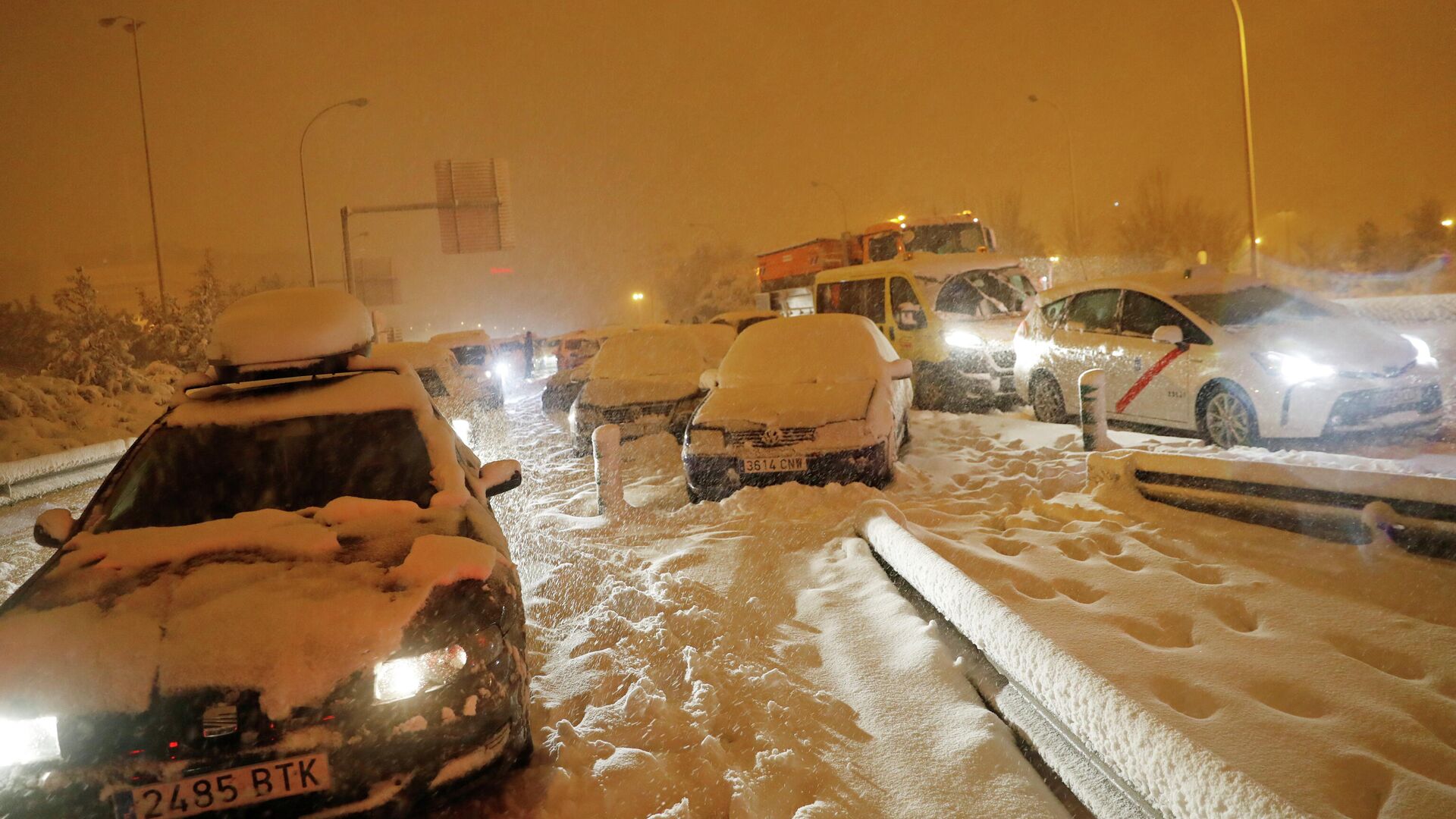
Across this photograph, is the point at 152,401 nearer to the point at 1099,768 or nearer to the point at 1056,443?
the point at 1056,443

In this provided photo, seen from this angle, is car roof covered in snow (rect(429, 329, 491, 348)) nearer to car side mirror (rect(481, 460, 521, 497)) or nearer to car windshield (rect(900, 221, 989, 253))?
car windshield (rect(900, 221, 989, 253))

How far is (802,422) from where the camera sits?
733cm

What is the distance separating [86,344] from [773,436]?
94.7 ft

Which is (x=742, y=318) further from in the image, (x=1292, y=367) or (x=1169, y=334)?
(x=1292, y=367)

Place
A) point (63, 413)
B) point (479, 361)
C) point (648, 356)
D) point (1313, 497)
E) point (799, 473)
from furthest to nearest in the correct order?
point (63, 413) < point (479, 361) < point (648, 356) < point (799, 473) < point (1313, 497)

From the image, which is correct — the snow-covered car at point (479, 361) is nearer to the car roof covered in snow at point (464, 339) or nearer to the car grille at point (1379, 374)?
the car roof covered in snow at point (464, 339)

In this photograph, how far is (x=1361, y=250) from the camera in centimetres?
6888

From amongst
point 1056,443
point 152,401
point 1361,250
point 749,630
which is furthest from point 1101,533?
point 1361,250

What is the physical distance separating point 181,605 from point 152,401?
2908cm

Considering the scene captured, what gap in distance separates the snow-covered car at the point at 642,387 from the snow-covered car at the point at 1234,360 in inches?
172

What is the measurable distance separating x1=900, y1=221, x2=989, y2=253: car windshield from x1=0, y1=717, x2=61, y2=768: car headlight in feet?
68.9

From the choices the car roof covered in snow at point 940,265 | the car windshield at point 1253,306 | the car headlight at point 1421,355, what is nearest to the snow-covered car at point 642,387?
the car roof covered in snow at point 940,265

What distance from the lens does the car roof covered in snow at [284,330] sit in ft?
15.5

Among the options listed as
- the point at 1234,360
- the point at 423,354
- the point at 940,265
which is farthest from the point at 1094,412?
the point at 423,354
